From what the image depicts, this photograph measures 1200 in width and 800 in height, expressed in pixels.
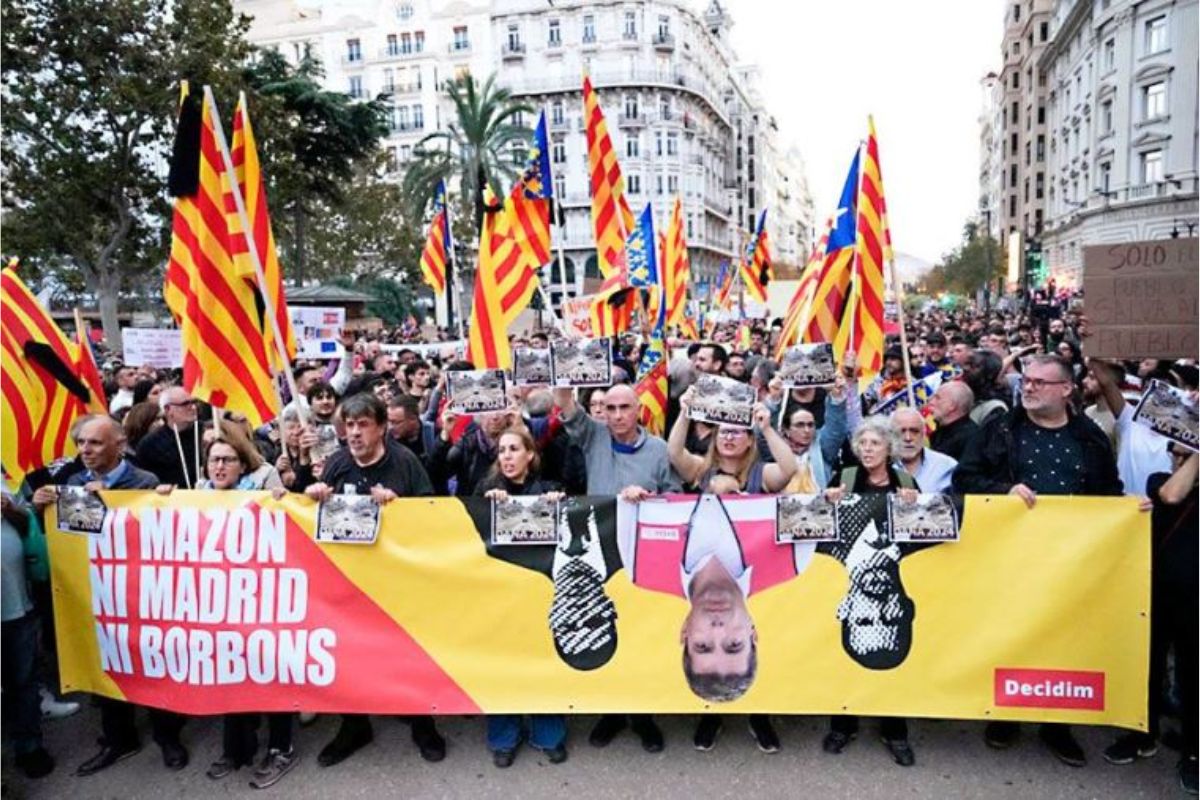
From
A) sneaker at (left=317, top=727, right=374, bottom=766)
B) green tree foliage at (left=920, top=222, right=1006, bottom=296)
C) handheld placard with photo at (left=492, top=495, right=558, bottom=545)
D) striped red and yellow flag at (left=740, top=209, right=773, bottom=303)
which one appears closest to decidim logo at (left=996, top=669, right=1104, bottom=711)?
handheld placard with photo at (left=492, top=495, right=558, bottom=545)

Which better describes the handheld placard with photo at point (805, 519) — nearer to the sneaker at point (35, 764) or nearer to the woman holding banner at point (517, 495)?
the woman holding banner at point (517, 495)

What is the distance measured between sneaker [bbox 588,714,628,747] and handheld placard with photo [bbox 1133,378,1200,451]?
2.84m

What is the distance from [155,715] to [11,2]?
16.6m

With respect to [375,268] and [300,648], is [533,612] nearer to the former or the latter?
[300,648]

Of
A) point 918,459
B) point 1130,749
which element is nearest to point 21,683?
point 918,459

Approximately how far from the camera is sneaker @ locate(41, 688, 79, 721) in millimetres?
4770

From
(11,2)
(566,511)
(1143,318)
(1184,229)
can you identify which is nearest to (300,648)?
(566,511)

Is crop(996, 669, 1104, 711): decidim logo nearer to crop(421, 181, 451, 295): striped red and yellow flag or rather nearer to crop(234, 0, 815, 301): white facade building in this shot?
crop(421, 181, 451, 295): striped red and yellow flag

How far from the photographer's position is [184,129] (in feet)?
16.5

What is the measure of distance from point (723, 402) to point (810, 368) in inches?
42.9

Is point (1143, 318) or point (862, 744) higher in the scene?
point (1143, 318)

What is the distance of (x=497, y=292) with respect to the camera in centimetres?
670

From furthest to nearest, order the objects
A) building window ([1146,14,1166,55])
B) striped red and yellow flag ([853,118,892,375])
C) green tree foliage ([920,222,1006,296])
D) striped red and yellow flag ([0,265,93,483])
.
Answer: green tree foliage ([920,222,1006,296]) < building window ([1146,14,1166,55]) < striped red and yellow flag ([853,118,892,375]) < striped red and yellow flag ([0,265,93,483])

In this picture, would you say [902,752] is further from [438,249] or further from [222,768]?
[438,249]
